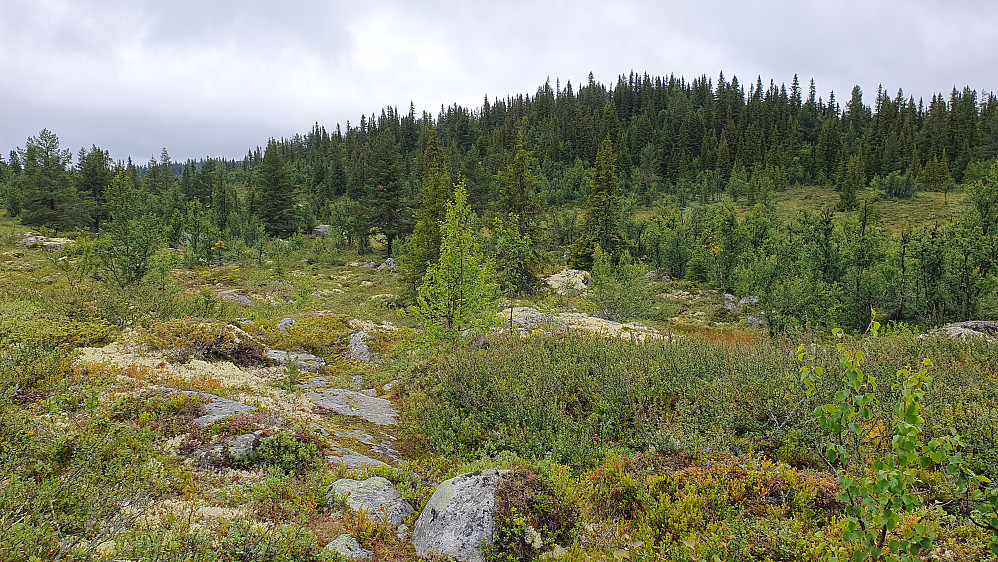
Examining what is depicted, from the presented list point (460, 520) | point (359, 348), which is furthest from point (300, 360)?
point (460, 520)

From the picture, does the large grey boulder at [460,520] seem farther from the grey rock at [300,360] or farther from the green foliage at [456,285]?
the grey rock at [300,360]

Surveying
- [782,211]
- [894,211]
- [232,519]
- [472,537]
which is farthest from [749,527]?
[894,211]

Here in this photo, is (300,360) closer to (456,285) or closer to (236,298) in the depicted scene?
(456,285)

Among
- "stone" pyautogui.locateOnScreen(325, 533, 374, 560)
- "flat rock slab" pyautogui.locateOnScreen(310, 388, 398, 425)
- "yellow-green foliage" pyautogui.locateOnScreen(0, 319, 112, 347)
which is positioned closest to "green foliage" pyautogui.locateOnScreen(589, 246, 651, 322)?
"flat rock slab" pyautogui.locateOnScreen(310, 388, 398, 425)

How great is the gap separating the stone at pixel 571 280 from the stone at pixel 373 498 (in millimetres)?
23540

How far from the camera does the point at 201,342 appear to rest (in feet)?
33.4

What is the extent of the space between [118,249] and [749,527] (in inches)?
891

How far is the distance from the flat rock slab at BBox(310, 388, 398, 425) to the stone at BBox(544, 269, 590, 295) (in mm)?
19582

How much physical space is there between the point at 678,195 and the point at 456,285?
71.8 meters

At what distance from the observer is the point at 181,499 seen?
4375 mm

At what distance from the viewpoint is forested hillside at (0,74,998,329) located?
23.4 meters

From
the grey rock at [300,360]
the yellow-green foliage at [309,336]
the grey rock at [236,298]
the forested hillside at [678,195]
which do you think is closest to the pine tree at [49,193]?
the forested hillside at [678,195]

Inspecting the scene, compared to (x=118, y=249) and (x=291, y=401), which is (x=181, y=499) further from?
(x=118, y=249)

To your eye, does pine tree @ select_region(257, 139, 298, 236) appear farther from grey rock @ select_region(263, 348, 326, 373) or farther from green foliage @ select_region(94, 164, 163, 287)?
grey rock @ select_region(263, 348, 326, 373)
